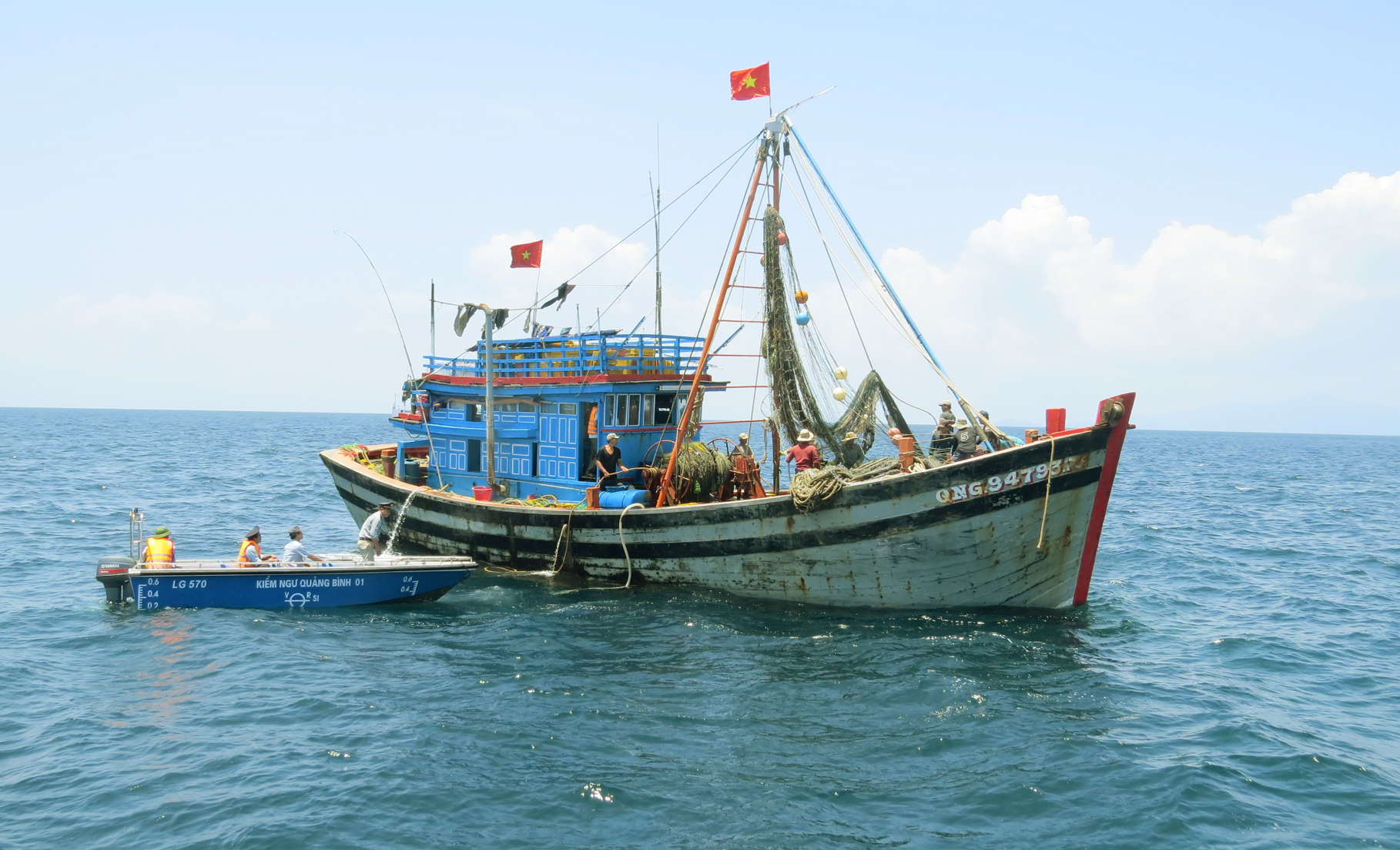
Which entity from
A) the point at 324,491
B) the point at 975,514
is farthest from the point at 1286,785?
the point at 324,491

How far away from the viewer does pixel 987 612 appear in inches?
578

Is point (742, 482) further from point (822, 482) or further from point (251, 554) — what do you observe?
point (251, 554)

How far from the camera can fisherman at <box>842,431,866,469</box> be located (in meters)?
16.8

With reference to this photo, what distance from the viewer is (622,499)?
16.9m

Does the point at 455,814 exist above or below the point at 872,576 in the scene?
below

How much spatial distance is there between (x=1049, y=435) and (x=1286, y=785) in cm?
572

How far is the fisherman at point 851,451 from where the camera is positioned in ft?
55.3

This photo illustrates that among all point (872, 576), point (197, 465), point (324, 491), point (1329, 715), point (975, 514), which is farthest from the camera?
point (197, 465)

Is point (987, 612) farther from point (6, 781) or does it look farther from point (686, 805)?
point (6, 781)

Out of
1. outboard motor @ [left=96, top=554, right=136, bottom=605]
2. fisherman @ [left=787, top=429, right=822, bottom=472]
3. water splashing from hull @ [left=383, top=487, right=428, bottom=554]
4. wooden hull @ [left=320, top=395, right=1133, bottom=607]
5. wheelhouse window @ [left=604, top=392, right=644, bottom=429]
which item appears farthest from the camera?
water splashing from hull @ [left=383, top=487, right=428, bottom=554]

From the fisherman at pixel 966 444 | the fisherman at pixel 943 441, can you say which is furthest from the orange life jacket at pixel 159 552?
the fisherman at pixel 966 444

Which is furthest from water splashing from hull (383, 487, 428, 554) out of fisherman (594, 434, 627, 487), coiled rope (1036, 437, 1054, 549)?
coiled rope (1036, 437, 1054, 549)

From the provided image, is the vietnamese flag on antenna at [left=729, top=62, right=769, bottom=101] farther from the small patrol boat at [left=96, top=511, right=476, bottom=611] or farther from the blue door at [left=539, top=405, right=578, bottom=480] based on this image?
the small patrol boat at [left=96, top=511, right=476, bottom=611]

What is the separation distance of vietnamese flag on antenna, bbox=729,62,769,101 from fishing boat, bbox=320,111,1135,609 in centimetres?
77
